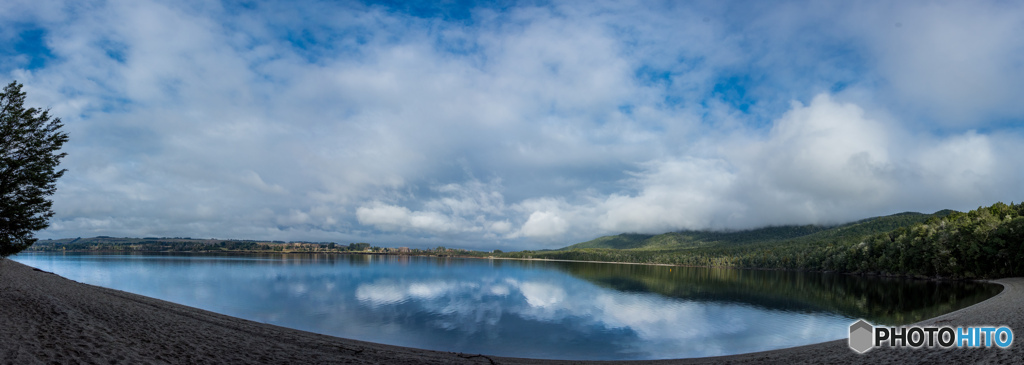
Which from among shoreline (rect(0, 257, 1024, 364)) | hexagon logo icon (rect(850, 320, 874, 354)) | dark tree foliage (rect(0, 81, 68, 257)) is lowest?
hexagon logo icon (rect(850, 320, 874, 354))

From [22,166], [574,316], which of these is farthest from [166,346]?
[574,316]

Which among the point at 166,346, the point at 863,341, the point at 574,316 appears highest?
the point at 166,346

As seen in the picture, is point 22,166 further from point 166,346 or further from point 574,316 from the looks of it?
point 574,316

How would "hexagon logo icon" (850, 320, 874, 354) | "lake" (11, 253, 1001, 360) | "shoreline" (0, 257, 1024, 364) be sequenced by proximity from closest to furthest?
"shoreline" (0, 257, 1024, 364)
"hexagon logo icon" (850, 320, 874, 354)
"lake" (11, 253, 1001, 360)

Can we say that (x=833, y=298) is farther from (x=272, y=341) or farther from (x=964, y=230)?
(x=272, y=341)

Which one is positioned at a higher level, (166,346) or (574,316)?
(166,346)

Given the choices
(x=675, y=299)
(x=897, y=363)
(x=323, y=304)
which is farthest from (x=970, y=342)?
(x=323, y=304)

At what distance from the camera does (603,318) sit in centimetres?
4269

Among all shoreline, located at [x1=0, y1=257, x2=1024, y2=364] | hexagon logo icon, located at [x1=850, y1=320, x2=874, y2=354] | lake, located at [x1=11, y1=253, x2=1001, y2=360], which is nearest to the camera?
shoreline, located at [x1=0, y1=257, x2=1024, y2=364]

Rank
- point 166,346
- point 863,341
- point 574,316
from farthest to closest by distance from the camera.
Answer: point 574,316, point 863,341, point 166,346

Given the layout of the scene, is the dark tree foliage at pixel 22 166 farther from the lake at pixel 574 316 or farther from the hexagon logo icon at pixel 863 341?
the hexagon logo icon at pixel 863 341

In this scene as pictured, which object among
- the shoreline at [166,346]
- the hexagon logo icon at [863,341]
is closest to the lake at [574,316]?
the hexagon logo icon at [863,341]

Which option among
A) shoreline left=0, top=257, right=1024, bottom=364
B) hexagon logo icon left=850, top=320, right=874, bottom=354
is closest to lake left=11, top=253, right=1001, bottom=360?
hexagon logo icon left=850, top=320, right=874, bottom=354

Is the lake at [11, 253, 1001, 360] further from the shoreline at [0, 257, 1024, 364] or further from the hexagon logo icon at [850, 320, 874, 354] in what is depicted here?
the shoreline at [0, 257, 1024, 364]
